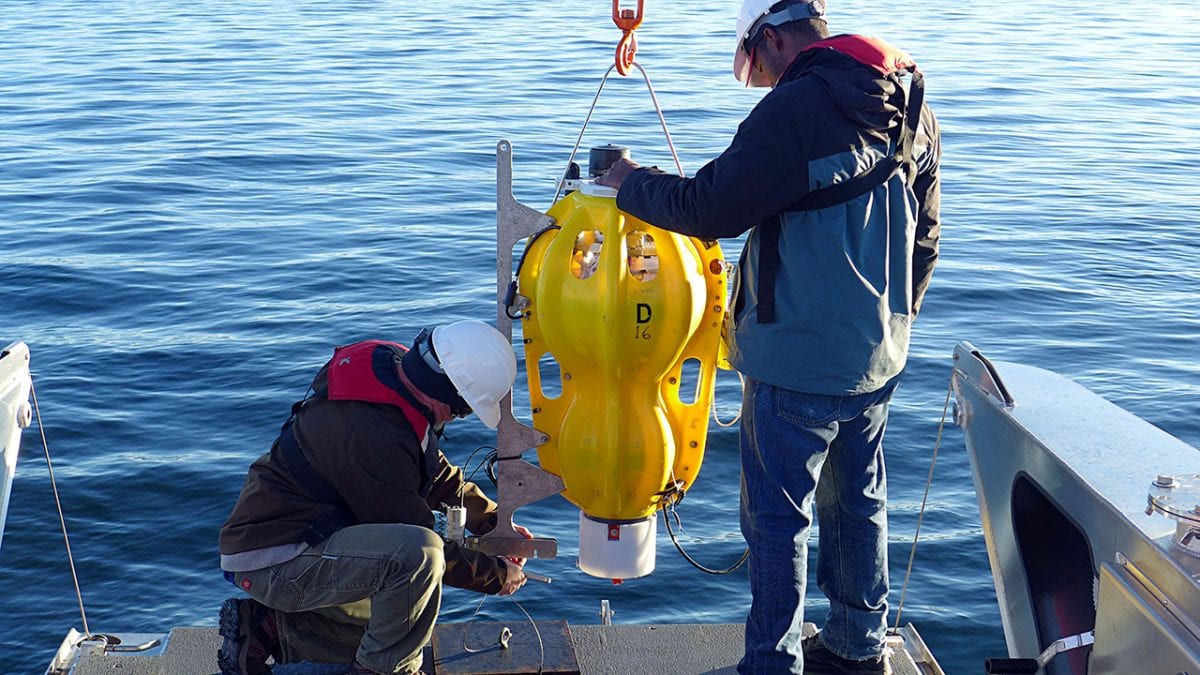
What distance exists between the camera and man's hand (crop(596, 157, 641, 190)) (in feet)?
11.3

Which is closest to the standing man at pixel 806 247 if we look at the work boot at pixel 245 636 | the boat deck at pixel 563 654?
the boat deck at pixel 563 654

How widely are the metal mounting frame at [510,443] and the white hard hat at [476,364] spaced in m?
0.12

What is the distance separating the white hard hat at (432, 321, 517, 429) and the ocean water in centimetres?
245

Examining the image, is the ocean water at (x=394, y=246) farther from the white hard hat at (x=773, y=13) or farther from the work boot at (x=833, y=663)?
the white hard hat at (x=773, y=13)

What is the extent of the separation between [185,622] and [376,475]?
2529 mm

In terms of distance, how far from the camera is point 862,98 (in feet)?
9.91

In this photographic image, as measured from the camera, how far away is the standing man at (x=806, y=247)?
3029mm

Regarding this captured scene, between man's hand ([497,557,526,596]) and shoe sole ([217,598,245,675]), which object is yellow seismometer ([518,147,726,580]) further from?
shoe sole ([217,598,245,675])

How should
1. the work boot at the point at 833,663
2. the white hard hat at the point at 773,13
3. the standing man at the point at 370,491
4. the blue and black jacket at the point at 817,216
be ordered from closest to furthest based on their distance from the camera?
the blue and black jacket at the point at 817,216, the white hard hat at the point at 773,13, the standing man at the point at 370,491, the work boot at the point at 833,663

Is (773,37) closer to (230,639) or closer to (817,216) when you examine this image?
(817,216)

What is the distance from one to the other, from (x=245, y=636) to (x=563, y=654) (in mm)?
861

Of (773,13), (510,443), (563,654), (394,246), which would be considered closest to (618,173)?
(773,13)

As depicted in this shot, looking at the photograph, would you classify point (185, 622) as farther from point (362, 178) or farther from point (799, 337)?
point (362, 178)

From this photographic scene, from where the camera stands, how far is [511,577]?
3840mm
